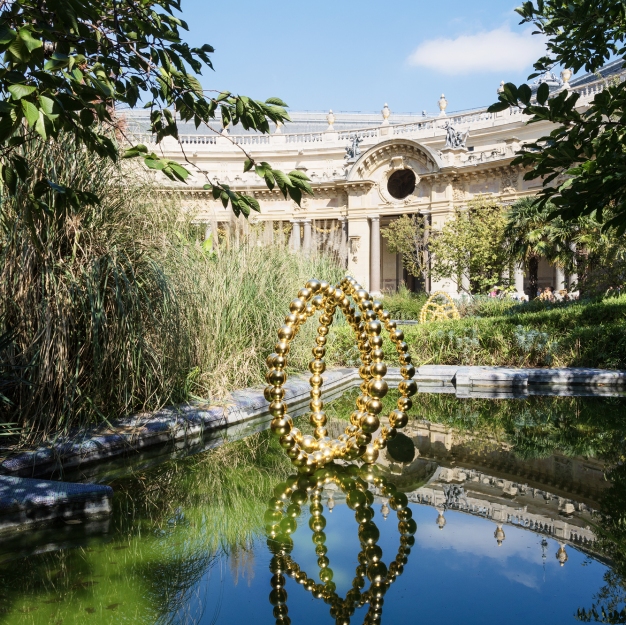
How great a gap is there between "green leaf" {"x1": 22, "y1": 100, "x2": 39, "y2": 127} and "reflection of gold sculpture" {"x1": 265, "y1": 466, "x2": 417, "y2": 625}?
169 cm

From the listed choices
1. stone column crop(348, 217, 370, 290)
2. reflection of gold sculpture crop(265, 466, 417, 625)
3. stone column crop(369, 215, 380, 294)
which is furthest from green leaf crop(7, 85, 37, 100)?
stone column crop(348, 217, 370, 290)

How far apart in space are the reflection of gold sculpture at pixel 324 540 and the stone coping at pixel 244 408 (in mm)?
1191

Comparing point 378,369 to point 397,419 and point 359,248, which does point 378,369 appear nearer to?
point 397,419

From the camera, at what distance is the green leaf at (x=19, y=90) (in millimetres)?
1621

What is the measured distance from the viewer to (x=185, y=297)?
5.41 m

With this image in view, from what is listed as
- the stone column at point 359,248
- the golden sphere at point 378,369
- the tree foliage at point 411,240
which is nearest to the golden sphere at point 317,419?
the golden sphere at point 378,369

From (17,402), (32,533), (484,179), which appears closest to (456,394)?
(17,402)

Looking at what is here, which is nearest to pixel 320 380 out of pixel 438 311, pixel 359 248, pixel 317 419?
pixel 317 419

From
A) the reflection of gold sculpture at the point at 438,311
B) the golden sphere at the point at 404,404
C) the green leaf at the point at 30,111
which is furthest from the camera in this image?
the reflection of gold sculpture at the point at 438,311

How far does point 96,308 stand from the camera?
4.30 m

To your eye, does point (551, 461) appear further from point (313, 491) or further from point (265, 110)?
point (265, 110)

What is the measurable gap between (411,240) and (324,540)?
951 inches

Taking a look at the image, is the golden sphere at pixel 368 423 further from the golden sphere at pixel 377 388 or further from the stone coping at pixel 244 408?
the stone coping at pixel 244 408

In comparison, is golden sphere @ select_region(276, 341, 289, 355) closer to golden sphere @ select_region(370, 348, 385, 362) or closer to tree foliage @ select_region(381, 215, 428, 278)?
golden sphere @ select_region(370, 348, 385, 362)
